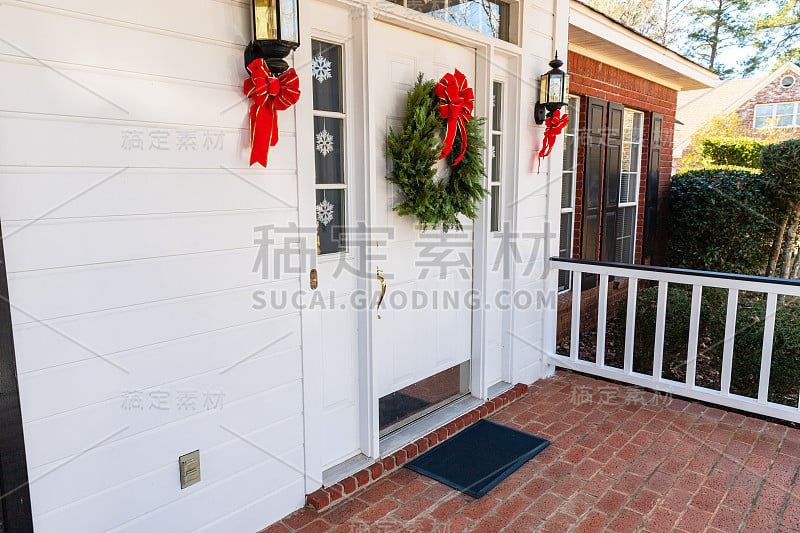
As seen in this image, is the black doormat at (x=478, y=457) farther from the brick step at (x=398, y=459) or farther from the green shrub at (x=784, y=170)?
the green shrub at (x=784, y=170)

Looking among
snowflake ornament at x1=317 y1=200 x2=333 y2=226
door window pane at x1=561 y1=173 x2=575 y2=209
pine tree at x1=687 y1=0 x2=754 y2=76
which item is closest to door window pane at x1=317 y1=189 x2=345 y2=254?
snowflake ornament at x1=317 y1=200 x2=333 y2=226

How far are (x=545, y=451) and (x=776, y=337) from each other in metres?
2.63

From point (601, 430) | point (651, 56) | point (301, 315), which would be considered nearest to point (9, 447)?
point (301, 315)

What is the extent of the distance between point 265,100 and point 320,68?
52cm

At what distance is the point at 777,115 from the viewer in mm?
17375

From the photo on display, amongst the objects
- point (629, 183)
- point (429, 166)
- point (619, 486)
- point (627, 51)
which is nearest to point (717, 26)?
point (629, 183)

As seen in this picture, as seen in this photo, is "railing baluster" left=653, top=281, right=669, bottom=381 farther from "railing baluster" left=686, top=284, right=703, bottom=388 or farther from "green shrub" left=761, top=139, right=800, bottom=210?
"green shrub" left=761, top=139, right=800, bottom=210

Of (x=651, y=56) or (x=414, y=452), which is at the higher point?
(x=651, y=56)

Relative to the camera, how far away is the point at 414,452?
283cm

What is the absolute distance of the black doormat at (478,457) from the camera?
2.62m

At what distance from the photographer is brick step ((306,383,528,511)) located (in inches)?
95.3

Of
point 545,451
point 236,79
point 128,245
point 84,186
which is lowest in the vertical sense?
point 545,451

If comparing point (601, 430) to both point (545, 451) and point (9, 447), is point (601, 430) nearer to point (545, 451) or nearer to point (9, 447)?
point (545, 451)

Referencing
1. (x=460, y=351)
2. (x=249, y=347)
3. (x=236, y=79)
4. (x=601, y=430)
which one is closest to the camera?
(x=236, y=79)
